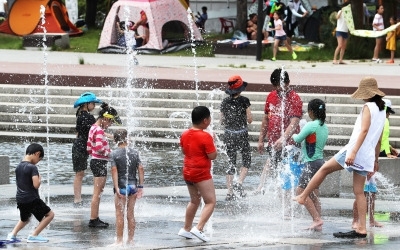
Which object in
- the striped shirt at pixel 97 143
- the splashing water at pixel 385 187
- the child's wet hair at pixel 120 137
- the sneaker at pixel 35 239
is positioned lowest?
the splashing water at pixel 385 187

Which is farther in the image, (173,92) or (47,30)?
(47,30)

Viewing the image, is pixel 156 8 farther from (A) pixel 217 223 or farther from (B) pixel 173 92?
(A) pixel 217 223

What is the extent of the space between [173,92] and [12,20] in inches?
738

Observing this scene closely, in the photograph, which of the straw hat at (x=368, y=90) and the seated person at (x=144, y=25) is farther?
the seated person at (x=144, y=25)

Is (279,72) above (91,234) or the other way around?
above

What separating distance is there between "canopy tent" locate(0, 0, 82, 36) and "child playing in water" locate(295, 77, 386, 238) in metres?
29.3

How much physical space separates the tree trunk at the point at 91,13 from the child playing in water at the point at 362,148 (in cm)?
3394

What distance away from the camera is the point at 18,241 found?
1116 centimetres

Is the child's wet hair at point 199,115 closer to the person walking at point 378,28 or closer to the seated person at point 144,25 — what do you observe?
the person walking at point 378,28

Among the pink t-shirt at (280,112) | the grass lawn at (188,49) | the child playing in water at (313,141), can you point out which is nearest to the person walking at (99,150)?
the child playing in water at (313,141)

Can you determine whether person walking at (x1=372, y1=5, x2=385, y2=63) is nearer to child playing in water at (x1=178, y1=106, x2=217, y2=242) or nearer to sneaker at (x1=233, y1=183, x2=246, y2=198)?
sneaker at (x1=233, y1=183, x2=246, y2=198)

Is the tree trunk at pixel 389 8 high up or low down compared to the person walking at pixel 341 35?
up

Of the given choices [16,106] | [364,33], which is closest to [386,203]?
[16,106]

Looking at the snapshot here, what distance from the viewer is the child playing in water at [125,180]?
1090cm
